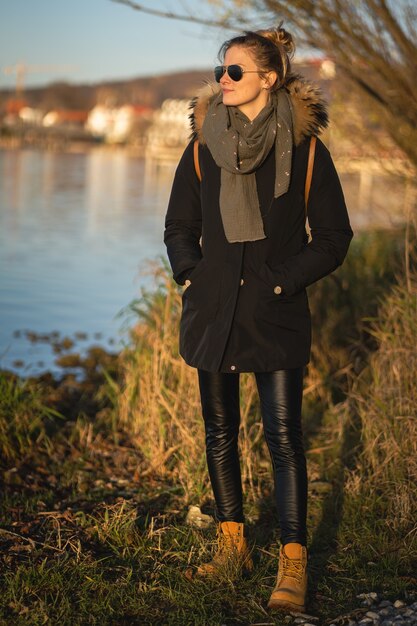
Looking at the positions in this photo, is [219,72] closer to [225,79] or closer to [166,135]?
[225,79]

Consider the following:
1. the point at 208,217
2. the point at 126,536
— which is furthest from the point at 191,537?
the point at 208,217

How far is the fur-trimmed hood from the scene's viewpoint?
370cm

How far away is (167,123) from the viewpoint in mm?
124000

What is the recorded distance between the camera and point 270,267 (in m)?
3.67

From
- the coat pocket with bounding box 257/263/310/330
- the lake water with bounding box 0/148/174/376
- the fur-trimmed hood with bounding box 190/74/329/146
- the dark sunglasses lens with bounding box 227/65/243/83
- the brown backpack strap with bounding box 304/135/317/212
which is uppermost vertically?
the dark sunglasses lens with bounding box 227/65/243/83

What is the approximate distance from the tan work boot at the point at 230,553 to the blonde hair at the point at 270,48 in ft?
5.88

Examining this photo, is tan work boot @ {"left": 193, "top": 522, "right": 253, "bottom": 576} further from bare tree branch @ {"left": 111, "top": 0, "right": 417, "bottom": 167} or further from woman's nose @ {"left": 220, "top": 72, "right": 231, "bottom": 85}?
bare tree branch @ {"left": 111, "top": 0, "right": 417, "bottom": 167}

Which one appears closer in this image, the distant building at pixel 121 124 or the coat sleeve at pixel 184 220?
the coat sleeve at pixel 184 220

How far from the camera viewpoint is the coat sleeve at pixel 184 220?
386 centimetres

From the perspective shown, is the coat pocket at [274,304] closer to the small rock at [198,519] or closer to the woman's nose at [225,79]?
the woman's nose at [225,79]

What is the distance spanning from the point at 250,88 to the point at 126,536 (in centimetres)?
201

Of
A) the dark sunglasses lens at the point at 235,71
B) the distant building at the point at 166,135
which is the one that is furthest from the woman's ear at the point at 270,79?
the distant building at the point at 166,135

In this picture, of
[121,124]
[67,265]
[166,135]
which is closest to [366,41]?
[67,265]

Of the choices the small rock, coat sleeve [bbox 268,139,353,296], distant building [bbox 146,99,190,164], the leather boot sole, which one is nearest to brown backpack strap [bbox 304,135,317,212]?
coat sleeve [bbox 268,139,353,296]
